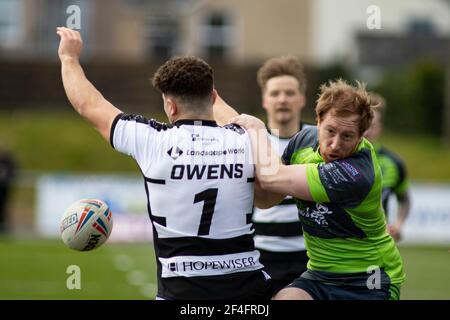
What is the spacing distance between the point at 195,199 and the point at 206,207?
0.08 m

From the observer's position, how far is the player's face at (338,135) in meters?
5.36

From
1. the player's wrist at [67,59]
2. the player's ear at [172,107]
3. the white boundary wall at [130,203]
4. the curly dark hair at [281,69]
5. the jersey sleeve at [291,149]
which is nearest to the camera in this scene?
the player's ear at [172,107]

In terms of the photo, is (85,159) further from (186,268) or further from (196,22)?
(186,268)

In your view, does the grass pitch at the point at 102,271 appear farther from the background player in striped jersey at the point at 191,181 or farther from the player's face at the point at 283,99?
the background player in striped jersey at the point at 191,181

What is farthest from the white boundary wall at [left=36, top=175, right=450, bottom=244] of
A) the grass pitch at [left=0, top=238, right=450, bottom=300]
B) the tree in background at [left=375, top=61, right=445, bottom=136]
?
the tree in background at [left=375, top=61, right=445, bottom=136]

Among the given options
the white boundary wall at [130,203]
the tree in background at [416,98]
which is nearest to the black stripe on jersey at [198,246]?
the white boundary wall at [130,203]

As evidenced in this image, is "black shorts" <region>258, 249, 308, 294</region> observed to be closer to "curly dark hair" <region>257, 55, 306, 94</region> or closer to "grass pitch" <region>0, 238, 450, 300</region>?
"curly dark hair" <region>257, 55, 306, 94</region>

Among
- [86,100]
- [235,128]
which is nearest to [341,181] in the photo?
[235,128]

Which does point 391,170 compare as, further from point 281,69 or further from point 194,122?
point 194,122

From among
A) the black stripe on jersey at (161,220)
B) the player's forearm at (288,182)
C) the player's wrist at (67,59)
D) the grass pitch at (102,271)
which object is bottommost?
the grass pitch at (102,271)

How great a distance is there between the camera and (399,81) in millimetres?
28969

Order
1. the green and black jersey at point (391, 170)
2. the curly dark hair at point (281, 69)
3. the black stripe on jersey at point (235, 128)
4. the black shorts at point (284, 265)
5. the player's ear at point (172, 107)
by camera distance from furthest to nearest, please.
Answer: the green and black jersey at point (391, 170)
the curly dark hair at point (281, 69)
the black shorts at point (284, 265)
the black stripe on jersey at point (235, 128)
the player's ear at point (172, 107)

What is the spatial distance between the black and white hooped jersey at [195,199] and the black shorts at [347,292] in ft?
1.67

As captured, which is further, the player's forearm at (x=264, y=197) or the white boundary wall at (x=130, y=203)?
the white boundary wall at (x=130, y=203)
